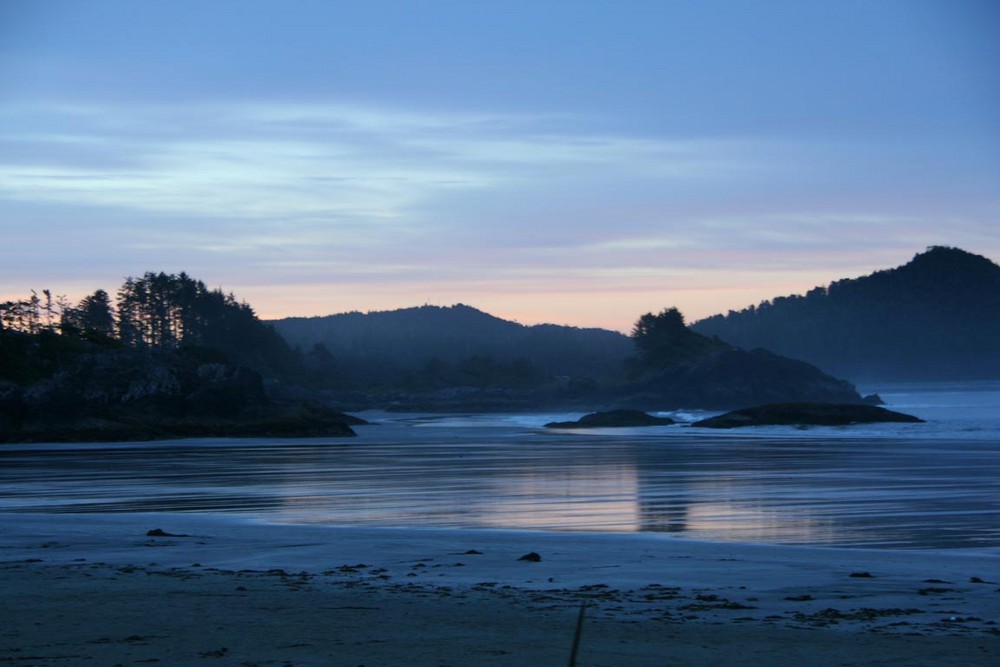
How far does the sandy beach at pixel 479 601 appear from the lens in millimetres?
8094

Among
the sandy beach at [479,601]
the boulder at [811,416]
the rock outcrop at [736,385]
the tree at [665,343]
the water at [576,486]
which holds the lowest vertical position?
the water at [576,486]

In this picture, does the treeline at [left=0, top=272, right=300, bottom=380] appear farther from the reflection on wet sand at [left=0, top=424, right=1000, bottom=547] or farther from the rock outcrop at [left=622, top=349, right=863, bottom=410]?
the reflection on wet sand at [left=0, top=424, right=1000, bottom=547]

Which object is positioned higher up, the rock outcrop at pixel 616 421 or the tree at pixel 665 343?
the tree at pixel 665 343

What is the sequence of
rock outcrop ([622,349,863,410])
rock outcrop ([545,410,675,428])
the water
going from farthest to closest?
rock outcrop ([622,349,863,410]) → rock outcrop ([545,410,675,428]) → the water

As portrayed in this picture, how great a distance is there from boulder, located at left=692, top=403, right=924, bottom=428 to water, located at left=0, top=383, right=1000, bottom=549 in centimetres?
1440

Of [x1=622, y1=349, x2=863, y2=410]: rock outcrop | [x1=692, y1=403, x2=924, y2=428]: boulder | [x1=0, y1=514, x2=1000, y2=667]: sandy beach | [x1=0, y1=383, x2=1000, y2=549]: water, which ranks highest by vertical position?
[x1=622, y1=349, x2=863, y2=410]: rock outcrop

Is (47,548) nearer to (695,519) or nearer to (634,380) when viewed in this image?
(695,519)

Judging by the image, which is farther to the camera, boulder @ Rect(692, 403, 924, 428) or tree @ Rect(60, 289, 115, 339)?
tree @ Rect(60, 289, 115, 339)

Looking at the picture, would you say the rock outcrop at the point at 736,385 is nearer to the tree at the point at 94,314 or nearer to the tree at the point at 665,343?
the tree at the point at 665,343

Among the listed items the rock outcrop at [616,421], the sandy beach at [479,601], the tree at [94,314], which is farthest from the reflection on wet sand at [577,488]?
the tree at [94,314]

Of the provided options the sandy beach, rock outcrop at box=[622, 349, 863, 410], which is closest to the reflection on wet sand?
the sandy beach

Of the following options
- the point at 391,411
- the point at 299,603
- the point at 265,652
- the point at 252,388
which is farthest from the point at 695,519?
the point at 391,411

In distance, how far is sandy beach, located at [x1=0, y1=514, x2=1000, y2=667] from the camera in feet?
26.6

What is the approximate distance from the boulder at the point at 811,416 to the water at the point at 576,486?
47.3ft
